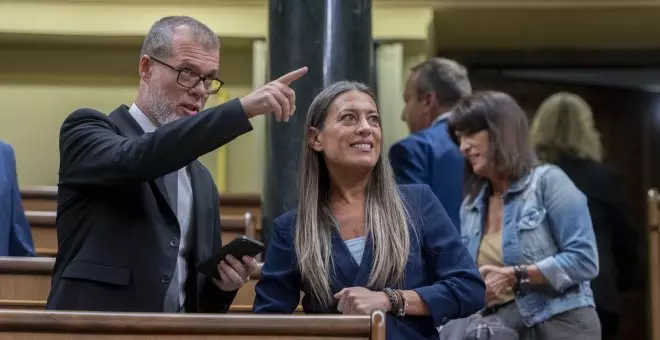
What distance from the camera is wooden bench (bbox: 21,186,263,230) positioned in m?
4.71

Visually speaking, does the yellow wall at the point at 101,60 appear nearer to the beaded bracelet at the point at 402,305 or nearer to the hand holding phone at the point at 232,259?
the hand holding phone at the point at 232,259

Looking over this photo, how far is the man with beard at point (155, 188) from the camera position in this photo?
2078 mm

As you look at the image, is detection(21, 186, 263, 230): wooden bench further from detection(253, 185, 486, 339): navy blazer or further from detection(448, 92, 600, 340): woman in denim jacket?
detection(253, 185, 486, 339): navy blazer

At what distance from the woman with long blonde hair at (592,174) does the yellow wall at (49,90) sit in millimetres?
2397

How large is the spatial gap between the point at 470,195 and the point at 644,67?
3.88 meters

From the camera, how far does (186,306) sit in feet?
7.65

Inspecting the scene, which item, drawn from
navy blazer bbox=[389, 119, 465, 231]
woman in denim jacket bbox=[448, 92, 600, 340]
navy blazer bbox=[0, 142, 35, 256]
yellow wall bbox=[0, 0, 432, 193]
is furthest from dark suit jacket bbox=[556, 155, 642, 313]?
navy blazer bbox=[0, 142, 35, 256]

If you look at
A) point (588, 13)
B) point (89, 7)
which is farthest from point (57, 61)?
point (588, 13)

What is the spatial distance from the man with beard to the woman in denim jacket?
2.84ft

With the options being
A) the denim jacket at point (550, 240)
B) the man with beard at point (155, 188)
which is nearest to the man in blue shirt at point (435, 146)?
the denim jacket at point (550, 240)

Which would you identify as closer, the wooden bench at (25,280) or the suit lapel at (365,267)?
the suit lapel at (365,267)

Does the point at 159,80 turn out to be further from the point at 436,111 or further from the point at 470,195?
the point at 436,111

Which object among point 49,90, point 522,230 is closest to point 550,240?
point 522,230

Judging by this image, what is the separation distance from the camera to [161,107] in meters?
2.31
